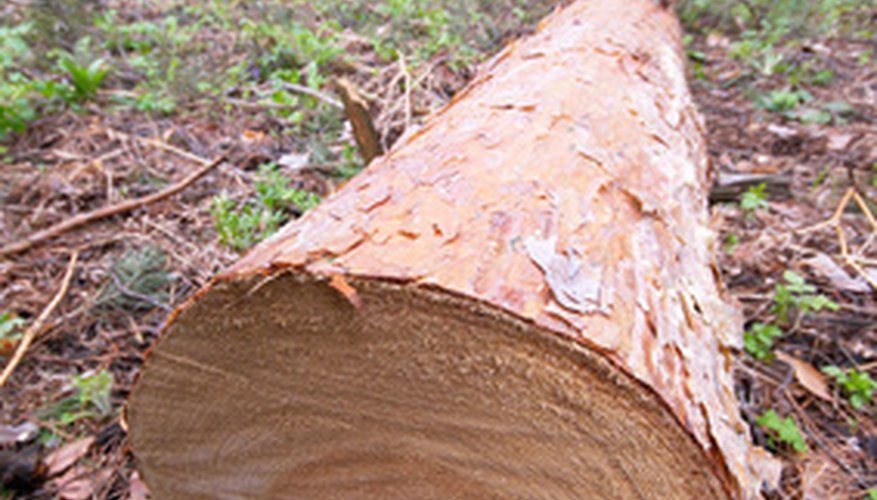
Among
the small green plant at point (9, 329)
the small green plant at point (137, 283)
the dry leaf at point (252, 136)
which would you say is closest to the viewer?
the small green plant at point (9, 329)

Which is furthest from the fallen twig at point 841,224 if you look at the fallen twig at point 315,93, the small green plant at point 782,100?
the fallen twig at point 315,93

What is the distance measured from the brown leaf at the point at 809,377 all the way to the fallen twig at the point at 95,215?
2.80 m

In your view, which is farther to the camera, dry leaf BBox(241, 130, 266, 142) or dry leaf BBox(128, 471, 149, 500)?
dry leaf BBox(241, 130, 266, 142)

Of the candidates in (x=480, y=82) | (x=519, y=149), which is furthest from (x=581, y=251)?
(x=480, y=82)

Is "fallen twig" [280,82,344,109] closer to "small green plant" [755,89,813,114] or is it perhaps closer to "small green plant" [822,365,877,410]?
"small green plant" [822,365,877,410]

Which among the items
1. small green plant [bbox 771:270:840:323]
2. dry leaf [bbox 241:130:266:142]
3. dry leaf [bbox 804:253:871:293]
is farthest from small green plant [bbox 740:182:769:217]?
dry leaf [bbox 241:130:266:142]

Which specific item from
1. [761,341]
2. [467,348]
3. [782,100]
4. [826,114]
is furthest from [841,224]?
[467,348]

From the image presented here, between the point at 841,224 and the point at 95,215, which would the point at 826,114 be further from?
the point at 95,215

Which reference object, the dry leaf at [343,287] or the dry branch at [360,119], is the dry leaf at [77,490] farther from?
the dry branch at [360,119]

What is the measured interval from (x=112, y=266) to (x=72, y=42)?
314 centimetres

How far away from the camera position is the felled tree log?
0.77 m

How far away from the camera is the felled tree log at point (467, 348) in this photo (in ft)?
2.54

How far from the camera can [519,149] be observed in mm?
1160

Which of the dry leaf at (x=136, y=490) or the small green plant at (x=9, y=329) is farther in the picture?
the small green plant at (x=9, y=329)
